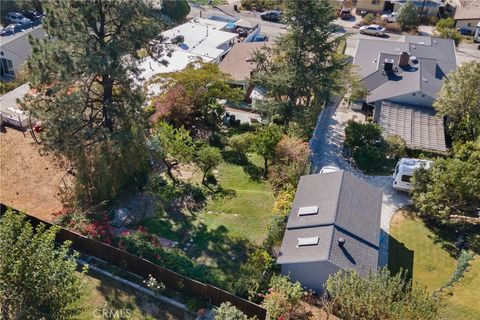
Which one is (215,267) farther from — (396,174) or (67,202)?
(396,174)

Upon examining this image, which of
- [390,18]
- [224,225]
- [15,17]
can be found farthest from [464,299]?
[15,17]

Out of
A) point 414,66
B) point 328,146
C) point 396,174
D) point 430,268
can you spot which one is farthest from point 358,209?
point 414,66

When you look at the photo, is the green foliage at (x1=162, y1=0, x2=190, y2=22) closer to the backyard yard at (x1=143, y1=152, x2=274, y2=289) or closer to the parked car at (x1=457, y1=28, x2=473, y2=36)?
the parked car at (x1=457, y1=28, x2=473, y2=36)

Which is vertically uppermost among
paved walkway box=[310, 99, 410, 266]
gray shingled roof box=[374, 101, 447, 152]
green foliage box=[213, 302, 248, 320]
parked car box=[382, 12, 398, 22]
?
parked car box=[382, 12, 398, 22]

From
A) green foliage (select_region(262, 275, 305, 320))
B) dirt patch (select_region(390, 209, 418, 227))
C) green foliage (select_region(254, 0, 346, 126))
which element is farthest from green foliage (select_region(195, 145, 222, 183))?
dirt patch (select_region(390, 209, 418, 227))

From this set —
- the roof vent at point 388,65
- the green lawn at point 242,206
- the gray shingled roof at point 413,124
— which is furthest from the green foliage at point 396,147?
the green lawn at point 242,206

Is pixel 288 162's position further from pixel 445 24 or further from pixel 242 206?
pixel 445 24

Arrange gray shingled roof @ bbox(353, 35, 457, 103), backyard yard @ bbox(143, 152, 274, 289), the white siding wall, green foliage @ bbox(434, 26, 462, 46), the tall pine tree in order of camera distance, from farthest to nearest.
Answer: green foliage @ bbox(434, 26, 462, 46)
gray shingled roof @ bbox(353, 35, 457, 103)
backyard yard @ bbox(143, 152, 274, 289)
the tall pine tree
the white siding wall
